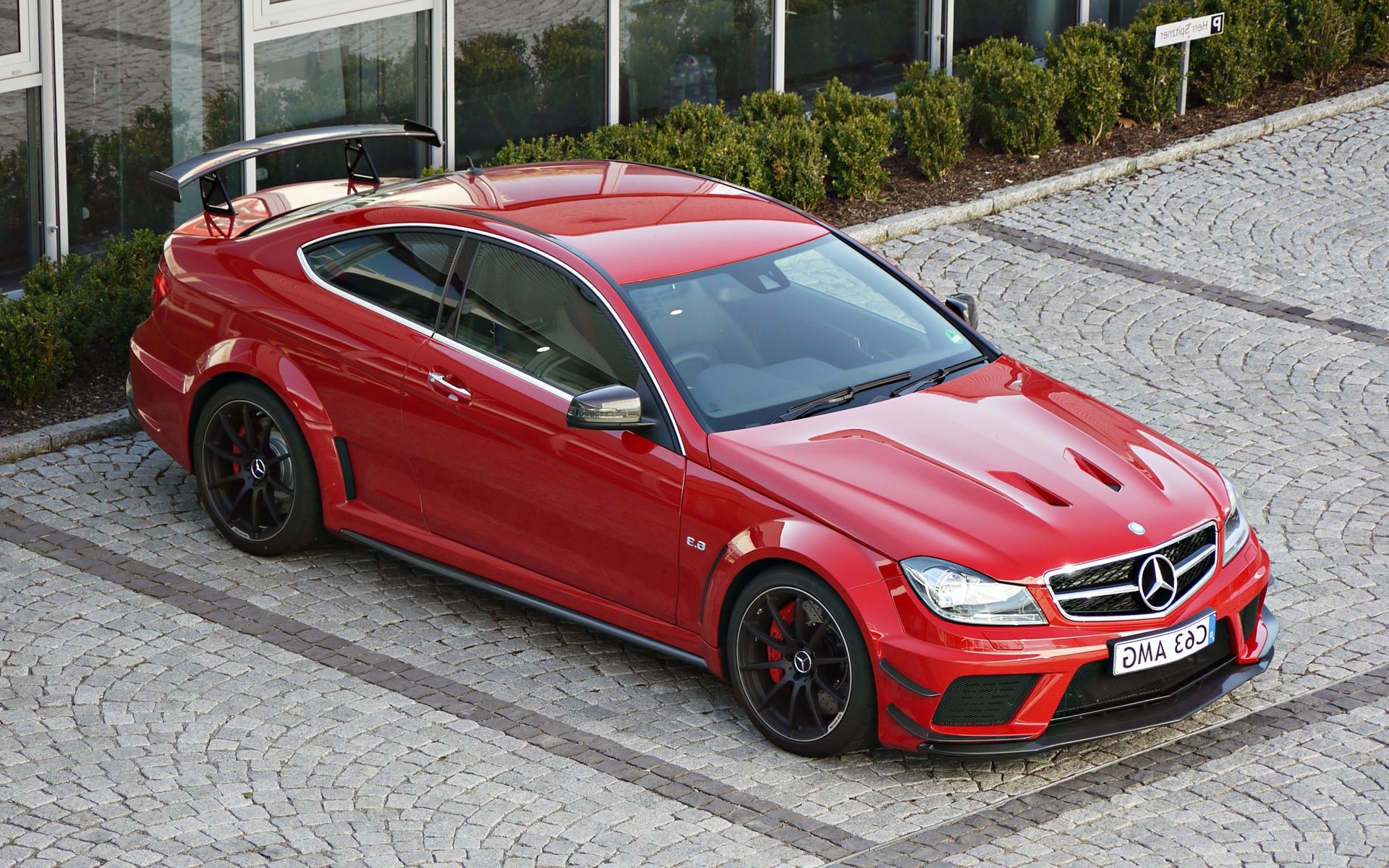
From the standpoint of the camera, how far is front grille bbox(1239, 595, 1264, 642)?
6.89 metres

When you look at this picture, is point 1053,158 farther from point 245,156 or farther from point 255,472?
point 255,472

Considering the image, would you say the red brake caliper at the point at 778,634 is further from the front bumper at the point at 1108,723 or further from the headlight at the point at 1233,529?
the headlight at the point at 1233,529

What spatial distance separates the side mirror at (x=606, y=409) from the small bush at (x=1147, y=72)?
903cm

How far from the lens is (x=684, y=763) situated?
265 inches

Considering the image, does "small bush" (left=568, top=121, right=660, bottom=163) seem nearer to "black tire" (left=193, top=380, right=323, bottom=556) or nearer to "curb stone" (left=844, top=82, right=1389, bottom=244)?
"curb stone" (left=844, top=82, right=1389, bottom=244)

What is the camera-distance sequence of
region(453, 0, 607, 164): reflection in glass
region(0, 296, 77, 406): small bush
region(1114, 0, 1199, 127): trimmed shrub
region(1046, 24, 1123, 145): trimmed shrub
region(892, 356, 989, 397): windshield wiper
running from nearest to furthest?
region(892, 356, 989, 397): windshield wiper → region(0, 296, 77, 406): small bush → region(453, 0, 607, 164): reflection in glass → region(1046, 24, 1123, 145): trimmed shrub → region(1114, 0, 1199, 127): trimmed shrub

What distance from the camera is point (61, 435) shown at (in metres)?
9.55

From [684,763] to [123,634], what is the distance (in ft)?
8.04

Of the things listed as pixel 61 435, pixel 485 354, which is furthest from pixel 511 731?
pixel 61 435

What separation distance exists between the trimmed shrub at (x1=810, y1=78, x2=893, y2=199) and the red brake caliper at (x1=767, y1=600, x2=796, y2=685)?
272 inches

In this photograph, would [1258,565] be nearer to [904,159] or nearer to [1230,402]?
[1230,402]

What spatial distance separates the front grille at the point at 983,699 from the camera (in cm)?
631

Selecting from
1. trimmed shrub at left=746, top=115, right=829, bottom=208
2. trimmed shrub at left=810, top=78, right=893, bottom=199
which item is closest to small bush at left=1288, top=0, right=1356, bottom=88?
trimmed shrub at left=810, top=78, right=893, bottom=199

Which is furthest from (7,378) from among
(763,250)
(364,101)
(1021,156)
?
(1021,156)
